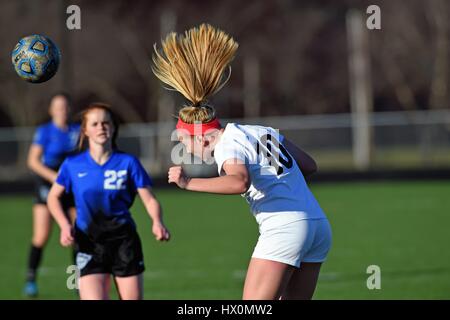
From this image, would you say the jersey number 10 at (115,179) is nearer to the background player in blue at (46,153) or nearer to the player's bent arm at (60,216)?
the player's bent arm at (60,216)

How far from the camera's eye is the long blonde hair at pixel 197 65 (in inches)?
Answer: 206

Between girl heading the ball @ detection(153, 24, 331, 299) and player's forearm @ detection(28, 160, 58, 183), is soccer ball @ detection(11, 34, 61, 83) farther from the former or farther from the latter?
player's forearm @ detection(28, 160, 58, 183)

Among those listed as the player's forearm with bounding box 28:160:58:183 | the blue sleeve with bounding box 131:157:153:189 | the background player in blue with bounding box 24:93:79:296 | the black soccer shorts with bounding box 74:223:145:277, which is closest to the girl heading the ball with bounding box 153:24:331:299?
the blue sleeve with bounding box 131:157:153:189

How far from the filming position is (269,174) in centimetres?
516

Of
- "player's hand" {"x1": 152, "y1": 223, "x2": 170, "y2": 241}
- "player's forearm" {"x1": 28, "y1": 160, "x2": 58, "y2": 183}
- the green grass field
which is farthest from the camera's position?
the green grass field

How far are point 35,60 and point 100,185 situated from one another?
3.33ft

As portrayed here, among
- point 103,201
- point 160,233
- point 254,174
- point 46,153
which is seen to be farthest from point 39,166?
point 254,174

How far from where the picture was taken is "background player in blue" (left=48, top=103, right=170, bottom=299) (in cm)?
654

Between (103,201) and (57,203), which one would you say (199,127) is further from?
(57,203)

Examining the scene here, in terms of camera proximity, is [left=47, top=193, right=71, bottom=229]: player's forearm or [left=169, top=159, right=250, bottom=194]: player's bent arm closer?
[left=169, top=159, right=250, bottom=194]: player's bent arm

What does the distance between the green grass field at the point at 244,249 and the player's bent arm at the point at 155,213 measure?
2718mm

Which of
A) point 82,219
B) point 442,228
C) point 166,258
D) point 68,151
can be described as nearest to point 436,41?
point 442,228

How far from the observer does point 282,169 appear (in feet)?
17.0
